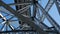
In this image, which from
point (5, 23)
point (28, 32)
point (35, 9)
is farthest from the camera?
point (5, 23)

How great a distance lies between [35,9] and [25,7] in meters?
0.86

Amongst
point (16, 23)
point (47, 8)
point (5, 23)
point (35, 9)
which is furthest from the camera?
point (16, 23)

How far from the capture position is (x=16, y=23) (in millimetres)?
13938

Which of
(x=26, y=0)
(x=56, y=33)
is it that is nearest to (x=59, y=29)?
(x=56, y=33)

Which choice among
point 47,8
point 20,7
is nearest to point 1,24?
point 20,7

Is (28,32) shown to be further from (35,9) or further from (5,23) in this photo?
(5,23)

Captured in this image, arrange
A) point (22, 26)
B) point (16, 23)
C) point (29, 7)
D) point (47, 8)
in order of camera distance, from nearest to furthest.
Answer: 1. point (47, 8)
2. point (29, 7)
3. point (22, 26)
4. point (16, 23)

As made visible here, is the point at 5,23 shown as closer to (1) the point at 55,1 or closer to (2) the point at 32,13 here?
(2) the point at 32,13

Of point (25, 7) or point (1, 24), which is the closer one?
point (25, 7)

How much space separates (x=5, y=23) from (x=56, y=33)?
5.63 metres

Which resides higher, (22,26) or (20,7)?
(20,7)

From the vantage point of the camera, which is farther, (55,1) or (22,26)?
(22,26)

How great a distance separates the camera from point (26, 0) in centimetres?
1084

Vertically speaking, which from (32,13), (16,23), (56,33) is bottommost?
(16,23)
